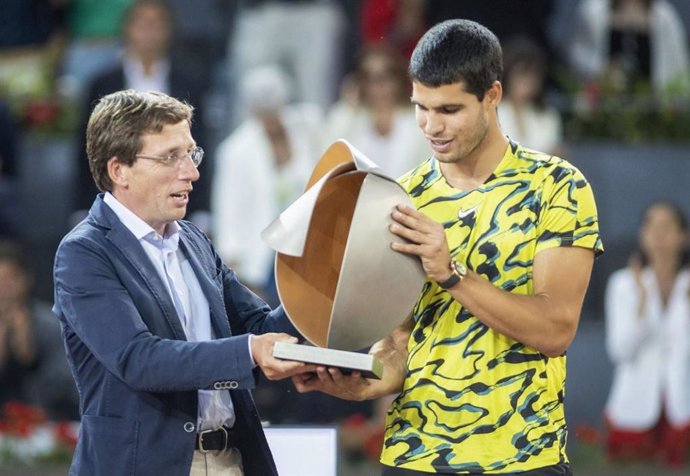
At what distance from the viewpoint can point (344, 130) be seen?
6.65 meters

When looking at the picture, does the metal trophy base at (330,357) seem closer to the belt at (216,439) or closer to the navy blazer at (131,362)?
the navy blazer at (131,362)

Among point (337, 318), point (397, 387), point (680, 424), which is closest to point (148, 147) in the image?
point (337, 318)

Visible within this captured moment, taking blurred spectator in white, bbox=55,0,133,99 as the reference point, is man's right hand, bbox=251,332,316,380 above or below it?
below

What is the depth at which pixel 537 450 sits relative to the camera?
287cm

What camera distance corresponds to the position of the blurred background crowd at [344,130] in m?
6.29

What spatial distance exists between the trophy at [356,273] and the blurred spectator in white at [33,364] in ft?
11.7

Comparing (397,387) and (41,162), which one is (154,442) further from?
(41,162)

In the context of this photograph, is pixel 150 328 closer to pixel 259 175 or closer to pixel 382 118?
pixel 259 175

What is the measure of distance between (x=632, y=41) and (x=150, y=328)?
4.90m

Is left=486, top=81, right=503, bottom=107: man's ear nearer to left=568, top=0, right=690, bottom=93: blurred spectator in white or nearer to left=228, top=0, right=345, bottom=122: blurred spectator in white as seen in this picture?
left=228, top=0, right=345, bottom=122: blurred spectator in white

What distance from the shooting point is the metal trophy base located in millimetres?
2766

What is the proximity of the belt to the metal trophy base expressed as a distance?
367 millimetres

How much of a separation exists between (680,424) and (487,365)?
3.53 meters

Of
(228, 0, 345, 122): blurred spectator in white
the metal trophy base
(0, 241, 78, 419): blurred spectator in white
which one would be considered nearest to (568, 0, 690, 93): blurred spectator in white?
(228, 0, 345, 122): blurred spectator in white
